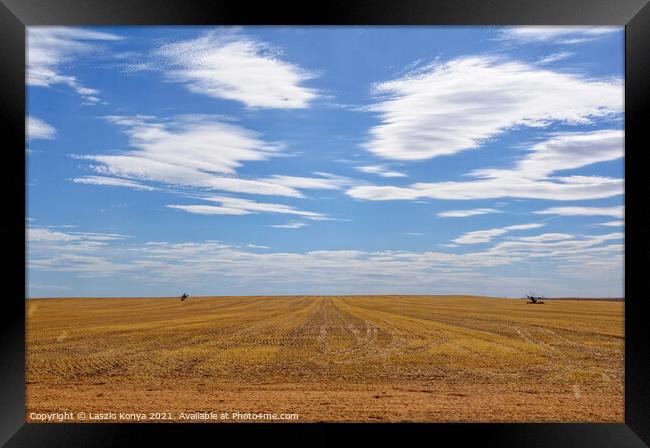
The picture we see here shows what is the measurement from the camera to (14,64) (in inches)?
134

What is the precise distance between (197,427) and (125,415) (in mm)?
2324

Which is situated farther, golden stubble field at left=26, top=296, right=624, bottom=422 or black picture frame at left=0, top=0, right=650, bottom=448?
golden stubble field at left=26, top=296, right=624, bottom=422

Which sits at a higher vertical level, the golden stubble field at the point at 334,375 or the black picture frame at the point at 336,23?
the black picture frame at the point at 336,23

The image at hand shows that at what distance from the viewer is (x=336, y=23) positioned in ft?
11.3

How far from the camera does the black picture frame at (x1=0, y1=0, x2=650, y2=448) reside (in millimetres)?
3254

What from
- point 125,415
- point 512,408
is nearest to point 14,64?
point 125,415

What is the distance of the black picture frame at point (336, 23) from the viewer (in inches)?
128

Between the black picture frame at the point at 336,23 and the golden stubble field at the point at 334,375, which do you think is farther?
the golden stubble field at the point at 334,375

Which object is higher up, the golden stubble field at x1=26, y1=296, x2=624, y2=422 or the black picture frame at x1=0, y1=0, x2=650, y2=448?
the black picture frame at x1=0, y1=0, x2=650, y2=448

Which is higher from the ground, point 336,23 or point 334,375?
point 336,23

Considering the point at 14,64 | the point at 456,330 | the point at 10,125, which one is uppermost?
the point at 14,64

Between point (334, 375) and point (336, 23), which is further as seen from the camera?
point (334, 375)

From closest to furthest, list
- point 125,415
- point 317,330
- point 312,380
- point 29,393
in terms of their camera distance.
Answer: point 125,415, point 29,393, point 312,380, point 317,330

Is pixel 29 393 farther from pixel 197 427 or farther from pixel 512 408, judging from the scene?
pixel 512 408
